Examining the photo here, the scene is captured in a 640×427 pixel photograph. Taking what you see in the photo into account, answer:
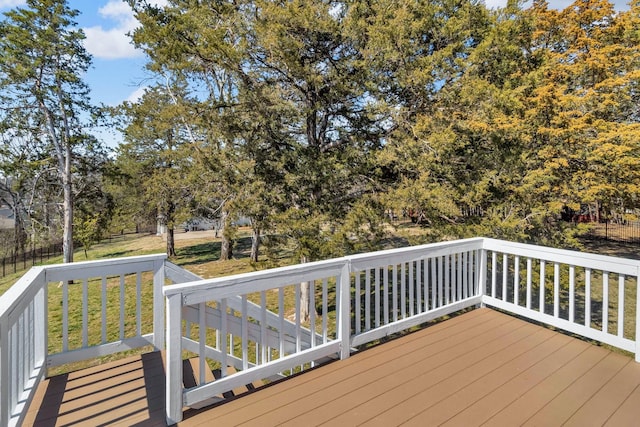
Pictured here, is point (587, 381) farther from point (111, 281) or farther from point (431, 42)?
point (111, 281)

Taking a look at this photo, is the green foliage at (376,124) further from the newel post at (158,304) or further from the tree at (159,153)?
the newel post at (158,304)

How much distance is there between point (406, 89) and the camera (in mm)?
6418

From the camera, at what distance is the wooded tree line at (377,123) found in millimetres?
6039

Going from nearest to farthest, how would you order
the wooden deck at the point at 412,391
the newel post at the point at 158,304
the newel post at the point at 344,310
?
1. the wooden deck at the point at 412,391
2. the newel post at the point at 344,310
3. the newel post at the point at 158,304

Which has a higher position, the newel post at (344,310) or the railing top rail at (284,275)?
the railing top rail at (284,275)

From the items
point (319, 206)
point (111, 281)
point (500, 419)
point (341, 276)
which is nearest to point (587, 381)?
point (500, 419)

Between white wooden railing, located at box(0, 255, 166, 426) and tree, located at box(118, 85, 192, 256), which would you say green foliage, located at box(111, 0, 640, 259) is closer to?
tree, located at box(118, 85, 192, 256)

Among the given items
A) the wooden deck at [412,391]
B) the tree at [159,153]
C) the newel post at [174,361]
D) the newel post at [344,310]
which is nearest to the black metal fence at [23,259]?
the tree at [159,153]

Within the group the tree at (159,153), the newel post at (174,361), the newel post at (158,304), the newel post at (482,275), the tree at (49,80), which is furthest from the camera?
the tree at (49,80)

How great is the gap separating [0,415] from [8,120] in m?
13.8

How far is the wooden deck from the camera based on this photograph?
7.07 ft

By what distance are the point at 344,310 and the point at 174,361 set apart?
1.40 m

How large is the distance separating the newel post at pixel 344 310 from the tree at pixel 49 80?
1224 cm

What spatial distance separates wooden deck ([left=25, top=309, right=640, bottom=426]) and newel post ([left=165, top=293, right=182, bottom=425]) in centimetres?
11
